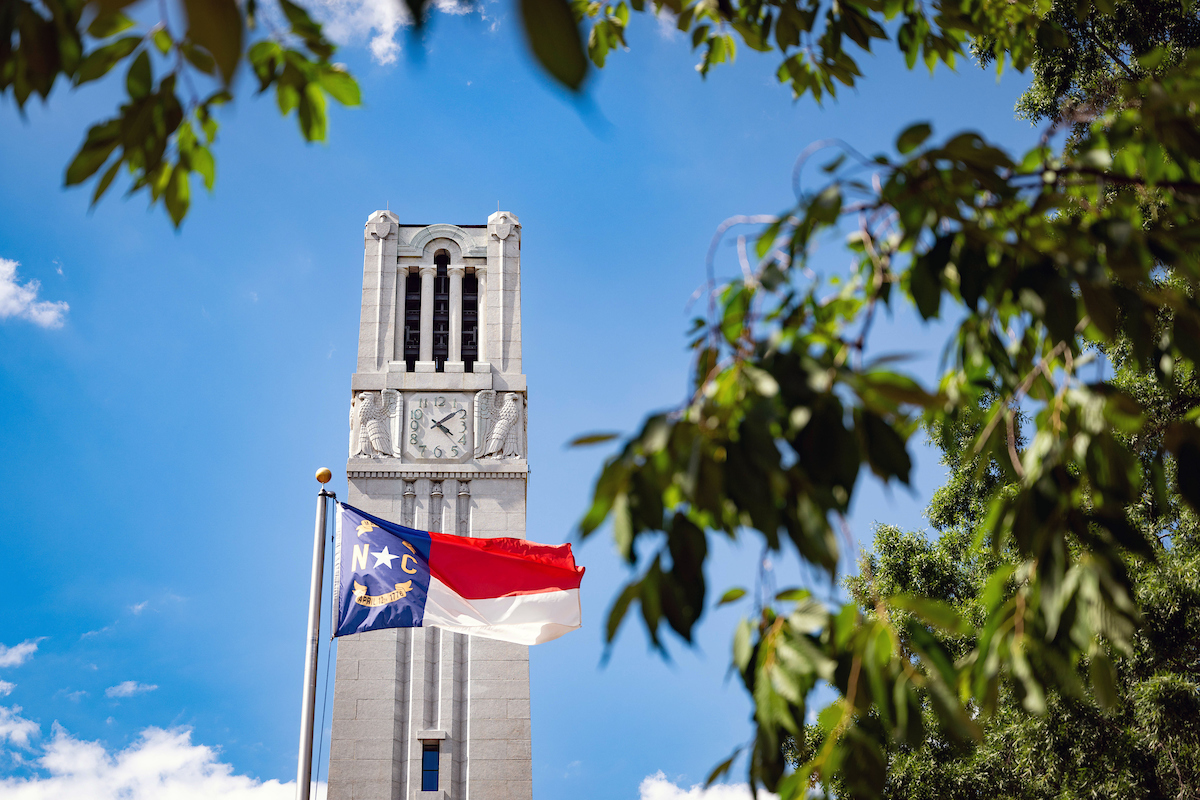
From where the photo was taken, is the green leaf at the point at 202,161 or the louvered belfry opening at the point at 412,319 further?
the louvered belfry opening at the point at 412,319

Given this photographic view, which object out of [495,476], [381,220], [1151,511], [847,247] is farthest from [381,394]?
[847,247]

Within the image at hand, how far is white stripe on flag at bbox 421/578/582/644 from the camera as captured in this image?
48.2 ft

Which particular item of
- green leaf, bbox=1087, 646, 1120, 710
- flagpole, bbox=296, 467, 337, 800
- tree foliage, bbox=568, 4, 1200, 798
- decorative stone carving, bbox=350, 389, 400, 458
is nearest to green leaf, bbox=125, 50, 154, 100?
tree foliage, bbox=568, 4, 1200, 798

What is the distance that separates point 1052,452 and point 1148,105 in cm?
95

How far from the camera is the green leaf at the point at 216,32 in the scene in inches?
48.0

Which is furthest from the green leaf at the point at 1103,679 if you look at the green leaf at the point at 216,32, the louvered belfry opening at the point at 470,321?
the louvered belfry opening at the point at 470,321

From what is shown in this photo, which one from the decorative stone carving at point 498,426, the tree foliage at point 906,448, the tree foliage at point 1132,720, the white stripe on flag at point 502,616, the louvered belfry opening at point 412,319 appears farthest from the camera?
the louvered belfry opening at point 412,319

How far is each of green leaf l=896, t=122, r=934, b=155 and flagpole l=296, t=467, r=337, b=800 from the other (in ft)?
39.4

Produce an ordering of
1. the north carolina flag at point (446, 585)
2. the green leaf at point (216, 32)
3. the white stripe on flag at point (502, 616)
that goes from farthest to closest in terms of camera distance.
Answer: the white stripe on flag at point (502, 616) < the north carolina flag at point (446, 585) < the green leaf at point (216, 32)

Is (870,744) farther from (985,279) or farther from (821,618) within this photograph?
(985,279)

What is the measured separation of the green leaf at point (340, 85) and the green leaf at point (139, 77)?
→ 63 centimetres

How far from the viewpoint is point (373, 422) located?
27.7 metres

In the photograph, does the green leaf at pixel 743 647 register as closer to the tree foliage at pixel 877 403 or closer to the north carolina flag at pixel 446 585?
the tree foliage at pixel 877 403

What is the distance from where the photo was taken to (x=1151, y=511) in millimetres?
14297
